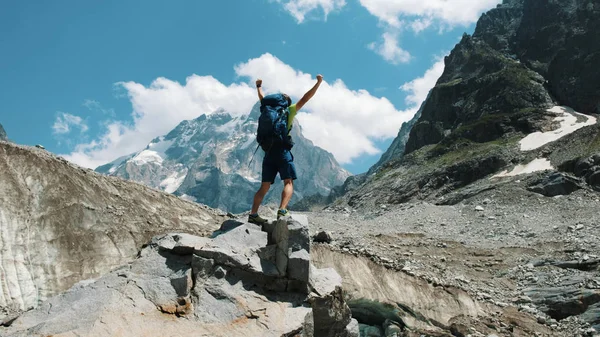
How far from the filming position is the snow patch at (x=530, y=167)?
6975 cm

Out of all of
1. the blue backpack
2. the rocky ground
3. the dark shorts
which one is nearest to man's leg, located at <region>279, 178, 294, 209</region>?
the dark shorts

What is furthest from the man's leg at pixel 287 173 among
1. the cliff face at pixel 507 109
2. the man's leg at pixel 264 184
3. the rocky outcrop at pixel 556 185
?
the cliff face at pixel 507 109

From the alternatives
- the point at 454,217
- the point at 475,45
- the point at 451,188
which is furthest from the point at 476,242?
the point at 475,45

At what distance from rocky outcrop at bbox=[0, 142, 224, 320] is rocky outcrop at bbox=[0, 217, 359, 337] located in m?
9.18

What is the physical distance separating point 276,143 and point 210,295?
367 centimetres

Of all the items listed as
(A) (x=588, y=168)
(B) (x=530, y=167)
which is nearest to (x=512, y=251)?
(A) (x=588, y=168)

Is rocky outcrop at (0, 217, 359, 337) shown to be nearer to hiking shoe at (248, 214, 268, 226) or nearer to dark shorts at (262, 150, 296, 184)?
hiking shoe at (248, 214, 268, 226)

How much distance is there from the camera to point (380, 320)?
18.5 metres

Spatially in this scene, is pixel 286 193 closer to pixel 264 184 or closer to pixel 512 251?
pixel 264 184

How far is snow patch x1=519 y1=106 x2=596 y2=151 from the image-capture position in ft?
276

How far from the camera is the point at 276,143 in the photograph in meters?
11.0

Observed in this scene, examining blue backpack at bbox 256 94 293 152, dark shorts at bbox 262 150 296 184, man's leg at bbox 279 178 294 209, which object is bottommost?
man's leg at bbox 279 178 294 209

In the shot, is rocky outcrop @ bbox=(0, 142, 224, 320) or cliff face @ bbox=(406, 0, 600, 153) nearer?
rocky outcrop @ bbox=(0, 142, 224, 320)

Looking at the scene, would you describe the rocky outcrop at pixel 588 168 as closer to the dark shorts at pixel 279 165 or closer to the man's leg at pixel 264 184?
the dark shorts at pixel 279 165
